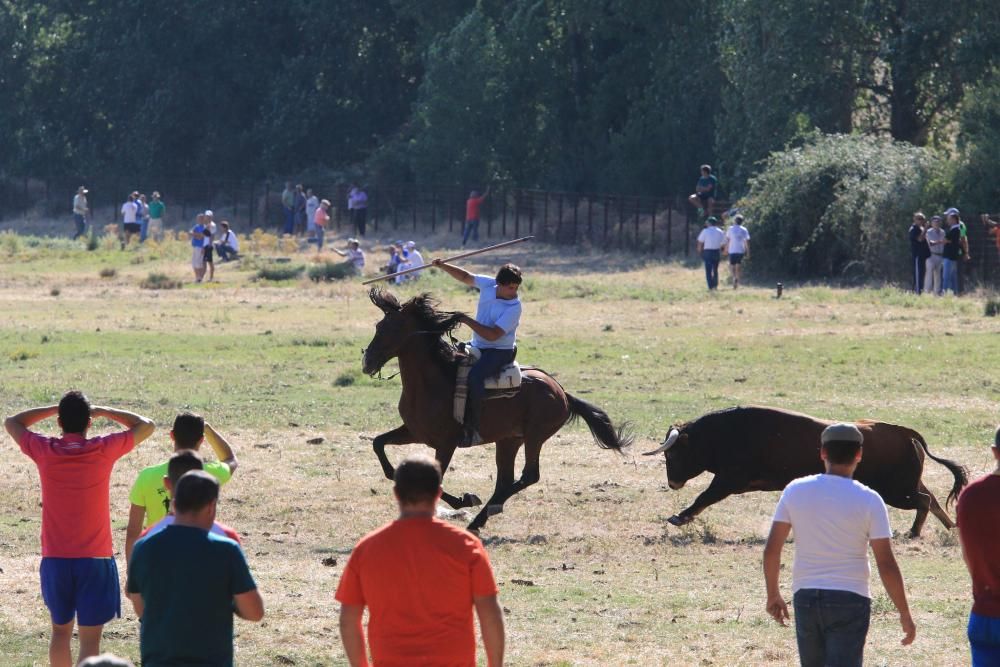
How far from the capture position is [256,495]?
15.2 meters

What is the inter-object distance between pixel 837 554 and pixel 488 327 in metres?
6.71

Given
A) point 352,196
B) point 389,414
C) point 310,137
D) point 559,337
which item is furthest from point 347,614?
point 310,137

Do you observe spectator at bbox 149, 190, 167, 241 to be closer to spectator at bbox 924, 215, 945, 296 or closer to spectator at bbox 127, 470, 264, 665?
spectator at bbox 924, 215, 945, 296

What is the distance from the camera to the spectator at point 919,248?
35.5 m

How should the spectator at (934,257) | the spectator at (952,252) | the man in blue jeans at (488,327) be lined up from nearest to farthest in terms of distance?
the man in blue jeans at (488,327) < the spectator at (952,252) < the spectator at (934,257)

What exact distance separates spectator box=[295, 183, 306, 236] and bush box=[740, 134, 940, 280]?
68.1ft

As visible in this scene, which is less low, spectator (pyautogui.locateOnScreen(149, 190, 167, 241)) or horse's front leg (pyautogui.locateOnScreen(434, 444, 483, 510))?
spectator (pyautogui.locateOnScreen(149, 190, 167, 241))

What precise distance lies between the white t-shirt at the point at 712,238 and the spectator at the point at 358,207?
22.5 m

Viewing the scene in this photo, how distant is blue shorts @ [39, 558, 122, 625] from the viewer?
8.19 meters

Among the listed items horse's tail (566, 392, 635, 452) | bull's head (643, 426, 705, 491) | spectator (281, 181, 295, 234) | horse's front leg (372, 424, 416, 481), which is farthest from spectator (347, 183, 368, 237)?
bull's head (643, 426, 705, 491)

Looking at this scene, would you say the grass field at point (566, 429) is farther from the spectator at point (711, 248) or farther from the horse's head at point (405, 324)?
the horse's head at point (405, 324)

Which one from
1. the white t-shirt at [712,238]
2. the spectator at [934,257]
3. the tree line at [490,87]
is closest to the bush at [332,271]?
the white t-shirt at [712,238]

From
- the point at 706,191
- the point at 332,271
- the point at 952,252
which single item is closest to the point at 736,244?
the point at 952,252

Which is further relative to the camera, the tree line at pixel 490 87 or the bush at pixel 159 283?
the tree line at pixel 490 87
